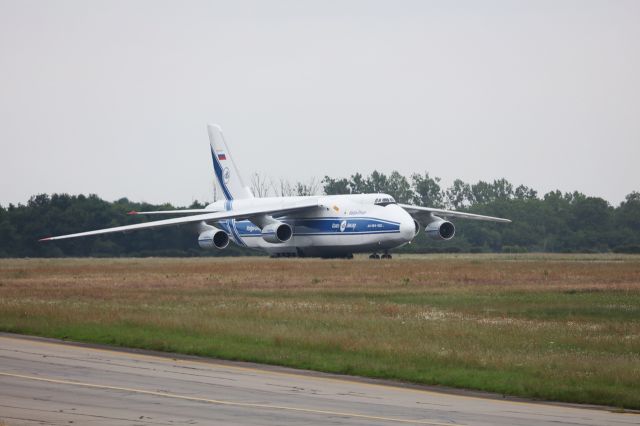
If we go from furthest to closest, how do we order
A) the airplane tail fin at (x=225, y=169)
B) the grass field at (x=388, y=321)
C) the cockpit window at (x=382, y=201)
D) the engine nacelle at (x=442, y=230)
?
1. the airplane tail fin at (x=225, y=169)
2. the engine nacelle at (x=442, y=230)
3. the cockpit window at (x=382, y=201)
4. the grass field at (x=388, y=321)

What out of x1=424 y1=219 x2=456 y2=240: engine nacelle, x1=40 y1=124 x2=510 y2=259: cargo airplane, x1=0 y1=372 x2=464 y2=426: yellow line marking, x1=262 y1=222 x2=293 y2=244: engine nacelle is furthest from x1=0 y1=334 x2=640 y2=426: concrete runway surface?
x1=424 y1=219 x2=456 y2=240: engine nacelle

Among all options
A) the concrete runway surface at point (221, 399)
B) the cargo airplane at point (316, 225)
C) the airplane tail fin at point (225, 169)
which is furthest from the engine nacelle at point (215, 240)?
the concrete runway surface at point (221, 399)

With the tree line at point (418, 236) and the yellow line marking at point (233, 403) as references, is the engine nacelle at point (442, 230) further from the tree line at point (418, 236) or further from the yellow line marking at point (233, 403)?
the yellow line marking at point (233, 403)

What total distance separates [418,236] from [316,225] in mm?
39596

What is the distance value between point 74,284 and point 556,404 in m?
23.8

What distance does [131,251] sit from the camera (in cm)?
7744

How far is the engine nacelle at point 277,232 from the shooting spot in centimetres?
5731

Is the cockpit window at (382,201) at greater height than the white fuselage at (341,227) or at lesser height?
greater

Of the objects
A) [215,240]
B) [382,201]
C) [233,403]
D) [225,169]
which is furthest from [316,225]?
[233,403]

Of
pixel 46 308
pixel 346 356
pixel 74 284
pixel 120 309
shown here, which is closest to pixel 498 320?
pixel 346 356

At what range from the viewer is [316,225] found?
190 ft

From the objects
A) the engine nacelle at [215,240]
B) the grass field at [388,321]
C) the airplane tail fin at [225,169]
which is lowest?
the grass field at [388,321]

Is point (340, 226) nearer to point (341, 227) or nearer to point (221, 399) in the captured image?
point (341, 227)

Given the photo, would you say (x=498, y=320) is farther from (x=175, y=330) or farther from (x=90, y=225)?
(x=90, y=225)
